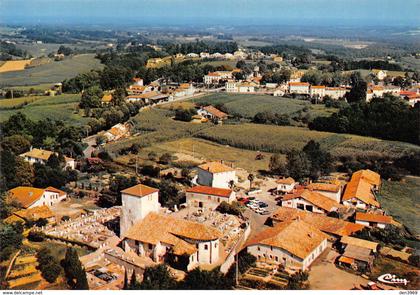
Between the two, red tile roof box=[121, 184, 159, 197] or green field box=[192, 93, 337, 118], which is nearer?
red tile roof box=[121, 184, 159, 197]

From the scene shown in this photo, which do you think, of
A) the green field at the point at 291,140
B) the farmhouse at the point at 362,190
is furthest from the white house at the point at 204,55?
the farmhouse at the point at 362,190

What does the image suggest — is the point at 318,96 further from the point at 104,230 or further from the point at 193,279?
the point at 193,279

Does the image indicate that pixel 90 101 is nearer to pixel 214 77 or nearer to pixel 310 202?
pixel 214 77

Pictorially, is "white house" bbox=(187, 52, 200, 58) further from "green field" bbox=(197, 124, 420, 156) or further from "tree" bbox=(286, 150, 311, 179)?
"tree" bbox=(286, 150, 311, 179)

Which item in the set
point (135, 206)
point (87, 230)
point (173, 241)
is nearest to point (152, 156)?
point (87, 230)

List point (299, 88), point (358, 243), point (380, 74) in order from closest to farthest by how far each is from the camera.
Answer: point (358, 243), point (299, 88), point (380, 74)

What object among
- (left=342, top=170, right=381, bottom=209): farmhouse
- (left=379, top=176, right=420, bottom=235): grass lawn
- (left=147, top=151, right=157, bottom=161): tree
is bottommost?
(left=147, top=151, right=157, bottom=161): tree

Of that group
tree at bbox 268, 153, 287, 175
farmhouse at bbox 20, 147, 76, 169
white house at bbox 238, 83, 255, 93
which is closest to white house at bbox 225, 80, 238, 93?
white house at bbox 238, 83, 255, 93
